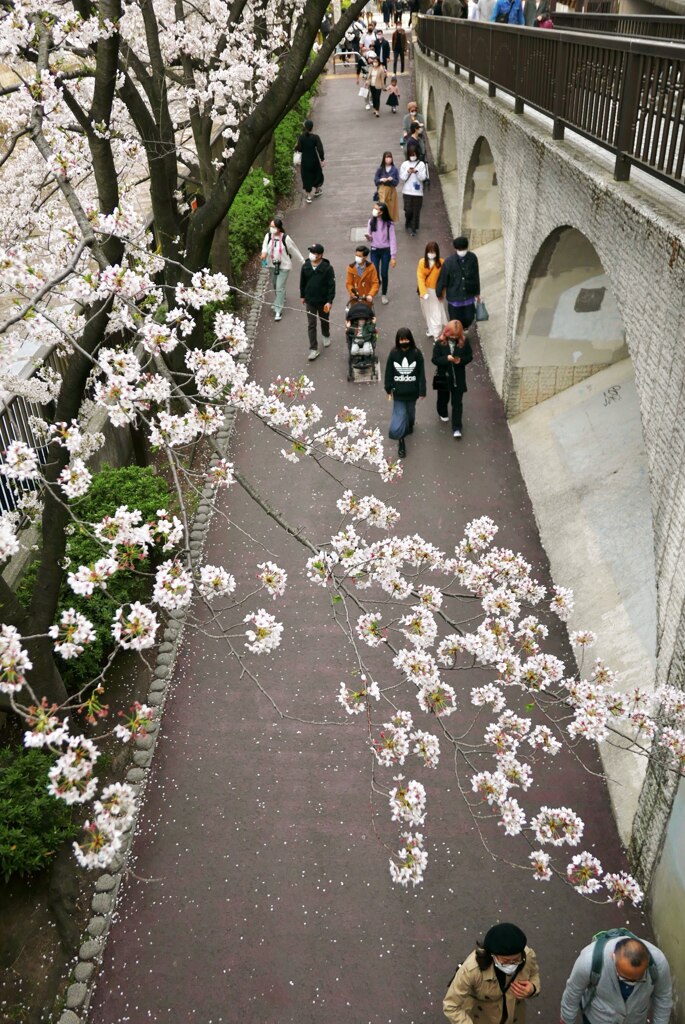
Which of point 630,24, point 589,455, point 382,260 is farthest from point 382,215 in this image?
point 589,455

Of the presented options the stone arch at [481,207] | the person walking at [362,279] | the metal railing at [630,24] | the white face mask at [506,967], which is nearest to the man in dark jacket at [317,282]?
the person walking at [362,279]

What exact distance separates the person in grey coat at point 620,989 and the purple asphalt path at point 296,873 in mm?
785

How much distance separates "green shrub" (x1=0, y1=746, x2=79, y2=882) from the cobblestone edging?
0.47m

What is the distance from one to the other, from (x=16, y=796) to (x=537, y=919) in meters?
3.91

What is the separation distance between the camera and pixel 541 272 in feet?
32.2

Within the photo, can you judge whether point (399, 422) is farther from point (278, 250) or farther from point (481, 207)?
point (481, 207)

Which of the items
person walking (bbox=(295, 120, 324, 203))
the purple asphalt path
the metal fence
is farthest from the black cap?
person walking (bbox=(295, 120, 324, 203))

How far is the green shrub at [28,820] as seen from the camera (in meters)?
5.85

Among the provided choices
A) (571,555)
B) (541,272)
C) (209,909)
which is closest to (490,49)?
(541,272)

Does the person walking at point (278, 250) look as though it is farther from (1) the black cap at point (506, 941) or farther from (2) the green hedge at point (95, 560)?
(1) the black cap at point (506, 941)

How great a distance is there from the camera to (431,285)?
476 inches

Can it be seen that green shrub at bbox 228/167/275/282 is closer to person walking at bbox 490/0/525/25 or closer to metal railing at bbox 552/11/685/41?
person walking at bbox 490/0/525/25

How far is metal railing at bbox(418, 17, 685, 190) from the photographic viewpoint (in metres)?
5.47

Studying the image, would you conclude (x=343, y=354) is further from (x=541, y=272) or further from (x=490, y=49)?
(x=490, y=49)
